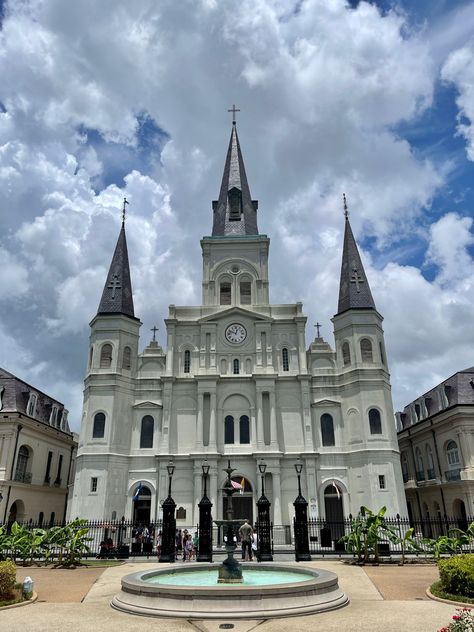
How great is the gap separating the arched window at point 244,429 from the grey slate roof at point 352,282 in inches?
468

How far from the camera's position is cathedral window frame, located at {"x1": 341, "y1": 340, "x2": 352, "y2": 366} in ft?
129

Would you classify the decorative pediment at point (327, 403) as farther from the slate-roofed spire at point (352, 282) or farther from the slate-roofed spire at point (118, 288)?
the slate-roofed spire at point (118, 288)

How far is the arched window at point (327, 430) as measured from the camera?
125 ft

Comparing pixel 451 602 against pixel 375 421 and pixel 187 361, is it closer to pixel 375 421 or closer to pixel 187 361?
pixel 375 421

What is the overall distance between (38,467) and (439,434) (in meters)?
32.7

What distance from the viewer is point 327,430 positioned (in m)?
38.2

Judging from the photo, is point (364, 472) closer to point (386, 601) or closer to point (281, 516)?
point (281, 516)

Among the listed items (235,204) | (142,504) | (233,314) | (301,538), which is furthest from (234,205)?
(301,538)

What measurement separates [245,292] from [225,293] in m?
1.80

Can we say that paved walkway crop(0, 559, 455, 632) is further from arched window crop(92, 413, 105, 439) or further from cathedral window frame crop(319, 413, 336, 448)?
cathedral window frame crop(319, 413, 336, 448)

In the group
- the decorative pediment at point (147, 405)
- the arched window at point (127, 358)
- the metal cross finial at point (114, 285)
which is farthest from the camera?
the metal cross finial at point (114, 285)

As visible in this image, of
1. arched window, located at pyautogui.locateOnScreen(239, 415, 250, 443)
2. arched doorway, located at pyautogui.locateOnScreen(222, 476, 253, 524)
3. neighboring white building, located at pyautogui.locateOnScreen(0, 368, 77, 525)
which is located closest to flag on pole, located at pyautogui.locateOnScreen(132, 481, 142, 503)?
arched doorway, located at pyautogui.locateOnScreen(222, 476, 253, 524)

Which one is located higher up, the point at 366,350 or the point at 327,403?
the point at 366,350

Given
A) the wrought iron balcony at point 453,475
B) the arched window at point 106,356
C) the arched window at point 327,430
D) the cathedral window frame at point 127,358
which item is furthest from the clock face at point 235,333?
the wrought iron balcony at point 453,475
